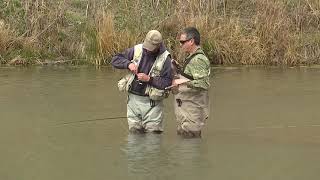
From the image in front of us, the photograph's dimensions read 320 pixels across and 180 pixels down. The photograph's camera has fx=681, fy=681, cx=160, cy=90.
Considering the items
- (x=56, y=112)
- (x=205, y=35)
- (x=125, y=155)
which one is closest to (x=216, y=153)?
(x=125, y=155)

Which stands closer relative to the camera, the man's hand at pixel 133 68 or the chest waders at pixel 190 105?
the man's hand at pixel 133 68

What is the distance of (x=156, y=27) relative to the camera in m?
17.8

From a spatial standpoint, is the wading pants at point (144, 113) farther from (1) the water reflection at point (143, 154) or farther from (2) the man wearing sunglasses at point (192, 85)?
(2) the man wearing sunglasses at point (192, 85)

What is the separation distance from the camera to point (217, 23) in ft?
56.9

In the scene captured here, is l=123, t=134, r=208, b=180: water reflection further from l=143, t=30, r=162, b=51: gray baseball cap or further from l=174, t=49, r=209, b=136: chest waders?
l=143, t=30, r=162, b=51: gray baseball cap

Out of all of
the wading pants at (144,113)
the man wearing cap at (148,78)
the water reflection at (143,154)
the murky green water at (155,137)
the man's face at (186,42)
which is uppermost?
the man's face at (186,42)

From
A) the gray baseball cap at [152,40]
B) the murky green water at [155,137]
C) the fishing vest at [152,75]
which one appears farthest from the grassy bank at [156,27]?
the gray baseball cap at [152,40]

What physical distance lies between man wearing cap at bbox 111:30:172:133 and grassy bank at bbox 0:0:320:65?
8261 millimetres

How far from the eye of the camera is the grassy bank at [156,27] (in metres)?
16.8

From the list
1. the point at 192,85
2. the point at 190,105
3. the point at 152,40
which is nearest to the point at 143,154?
the point at 190,105

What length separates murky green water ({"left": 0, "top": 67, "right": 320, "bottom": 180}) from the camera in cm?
689

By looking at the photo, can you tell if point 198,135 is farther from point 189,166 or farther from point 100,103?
point 100,103

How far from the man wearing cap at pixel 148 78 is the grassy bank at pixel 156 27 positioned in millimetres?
8261

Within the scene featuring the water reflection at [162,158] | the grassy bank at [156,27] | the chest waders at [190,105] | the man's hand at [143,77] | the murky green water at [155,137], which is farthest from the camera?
the grassy bank at [156,27]
